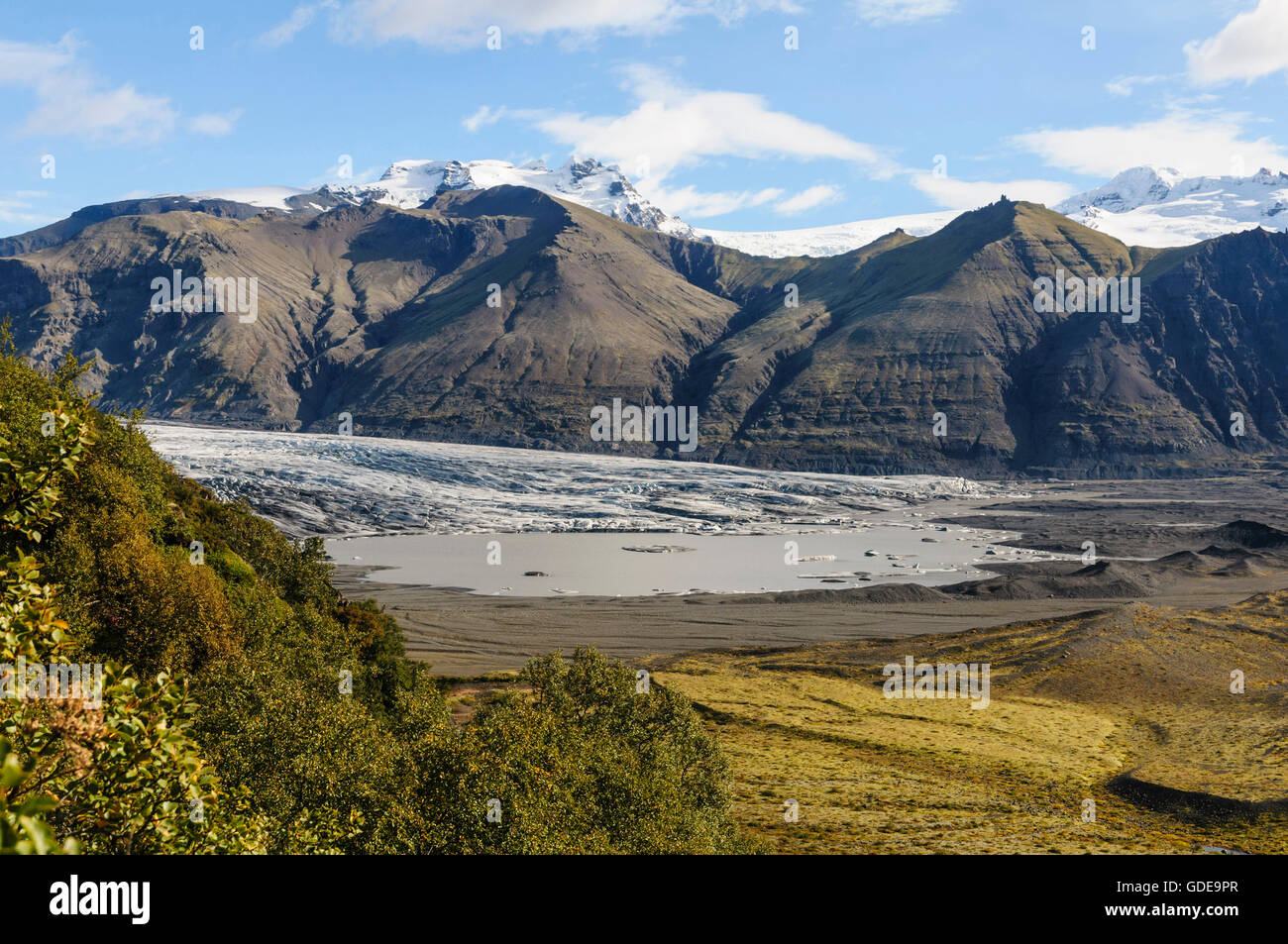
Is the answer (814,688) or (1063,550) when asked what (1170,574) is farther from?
(814,688)

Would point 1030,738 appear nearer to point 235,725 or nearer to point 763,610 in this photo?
point 763,610

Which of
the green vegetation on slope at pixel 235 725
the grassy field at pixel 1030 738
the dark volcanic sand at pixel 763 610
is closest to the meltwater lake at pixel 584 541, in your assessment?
the dark volcanic sand at pixel 763 610

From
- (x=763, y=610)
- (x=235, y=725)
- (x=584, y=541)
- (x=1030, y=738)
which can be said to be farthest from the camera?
(x=584, y=541)

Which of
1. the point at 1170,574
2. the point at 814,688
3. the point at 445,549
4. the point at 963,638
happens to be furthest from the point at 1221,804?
the point at 445,549

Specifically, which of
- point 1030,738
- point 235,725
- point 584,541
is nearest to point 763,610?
point 1030,738

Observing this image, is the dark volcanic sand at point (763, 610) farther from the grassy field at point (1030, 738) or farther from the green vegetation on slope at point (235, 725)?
the green vegetation on slope at point (235, 725)

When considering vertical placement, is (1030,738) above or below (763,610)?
below

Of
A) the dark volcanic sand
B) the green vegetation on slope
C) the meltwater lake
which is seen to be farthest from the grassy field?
the meltwater lake

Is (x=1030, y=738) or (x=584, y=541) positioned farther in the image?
(x=584, y=541)
